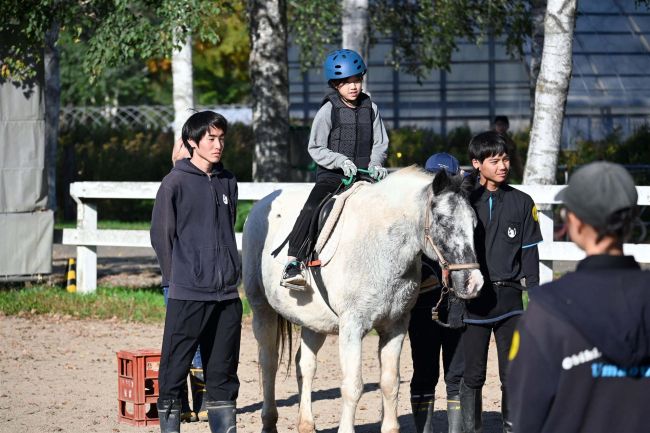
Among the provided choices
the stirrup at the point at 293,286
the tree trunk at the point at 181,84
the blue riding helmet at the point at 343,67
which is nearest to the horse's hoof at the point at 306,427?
the stirrup at the point at 293,286

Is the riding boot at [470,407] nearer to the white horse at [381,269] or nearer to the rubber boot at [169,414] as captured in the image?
the white horse at [381,269]

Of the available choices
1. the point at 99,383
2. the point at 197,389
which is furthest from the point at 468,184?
the point at 99,383

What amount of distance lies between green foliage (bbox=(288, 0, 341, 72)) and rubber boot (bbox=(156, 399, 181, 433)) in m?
20.3

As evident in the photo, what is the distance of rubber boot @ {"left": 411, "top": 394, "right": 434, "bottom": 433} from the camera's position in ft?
23.7

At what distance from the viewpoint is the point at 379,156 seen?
25.3 feet

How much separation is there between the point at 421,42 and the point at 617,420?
24.0 meters

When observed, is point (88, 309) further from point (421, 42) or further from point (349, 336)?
point (421, 42)

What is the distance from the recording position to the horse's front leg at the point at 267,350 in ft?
25.8

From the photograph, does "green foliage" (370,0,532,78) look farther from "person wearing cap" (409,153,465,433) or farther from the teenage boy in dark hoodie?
the teenage boy in dark hoodie

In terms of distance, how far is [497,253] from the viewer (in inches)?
265

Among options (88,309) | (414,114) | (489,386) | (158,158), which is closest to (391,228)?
(489,386)

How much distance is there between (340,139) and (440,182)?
1229 millimetres

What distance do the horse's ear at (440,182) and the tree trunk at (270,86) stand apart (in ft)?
33.8

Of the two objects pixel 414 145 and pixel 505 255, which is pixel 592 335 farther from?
pixel 414 145
